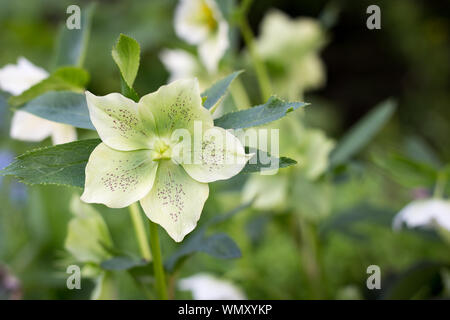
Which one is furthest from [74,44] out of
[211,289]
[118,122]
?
[211,289]

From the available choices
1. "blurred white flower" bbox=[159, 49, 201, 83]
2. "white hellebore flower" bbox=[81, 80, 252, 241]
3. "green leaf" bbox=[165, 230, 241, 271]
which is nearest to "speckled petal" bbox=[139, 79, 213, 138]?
"white hellebore flower" bbox=[81, 80, 252, 241]

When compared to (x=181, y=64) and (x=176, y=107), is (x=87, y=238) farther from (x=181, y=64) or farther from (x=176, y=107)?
(x=181, y=64)

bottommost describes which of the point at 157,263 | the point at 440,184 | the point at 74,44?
the point at 157,263

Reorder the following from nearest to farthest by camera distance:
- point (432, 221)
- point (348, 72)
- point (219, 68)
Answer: point (432, 221)
point (219, 68)
point (348, 72)

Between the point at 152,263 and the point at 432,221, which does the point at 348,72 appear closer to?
the point at 432,221

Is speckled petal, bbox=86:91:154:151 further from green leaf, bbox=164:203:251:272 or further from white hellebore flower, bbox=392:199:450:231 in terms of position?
white hellebore flower, bbox=392:199:450:231

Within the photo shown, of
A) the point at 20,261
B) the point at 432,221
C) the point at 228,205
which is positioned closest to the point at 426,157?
the point at 432,221
